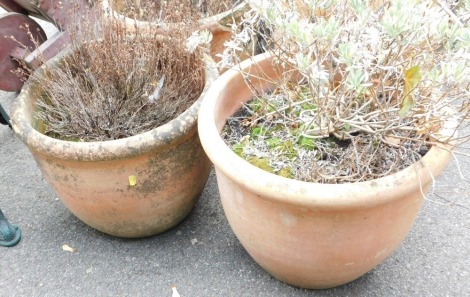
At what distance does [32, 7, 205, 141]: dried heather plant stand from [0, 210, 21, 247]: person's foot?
1.59 ft

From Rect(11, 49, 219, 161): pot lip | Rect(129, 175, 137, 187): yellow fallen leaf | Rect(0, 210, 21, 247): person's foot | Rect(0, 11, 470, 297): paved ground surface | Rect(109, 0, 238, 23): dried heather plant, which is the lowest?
Rect(0, 11, 470, 297): paved ground surface

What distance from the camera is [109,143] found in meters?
1.69

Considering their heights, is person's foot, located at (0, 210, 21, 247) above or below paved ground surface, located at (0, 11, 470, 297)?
above

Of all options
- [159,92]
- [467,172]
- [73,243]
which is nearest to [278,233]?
[159,92]

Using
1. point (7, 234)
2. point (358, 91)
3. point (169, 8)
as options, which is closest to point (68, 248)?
point (7, 234)

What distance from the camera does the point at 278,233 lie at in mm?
1565

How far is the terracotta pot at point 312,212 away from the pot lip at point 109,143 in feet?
0.42

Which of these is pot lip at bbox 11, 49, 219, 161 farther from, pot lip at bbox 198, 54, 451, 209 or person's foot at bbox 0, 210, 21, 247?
person's foot at bbox 0, 210, 21, 247

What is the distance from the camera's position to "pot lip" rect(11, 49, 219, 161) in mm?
1682

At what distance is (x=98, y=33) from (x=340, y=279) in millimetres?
1452

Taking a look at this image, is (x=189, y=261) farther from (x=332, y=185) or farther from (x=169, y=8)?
(x=169, y=8)

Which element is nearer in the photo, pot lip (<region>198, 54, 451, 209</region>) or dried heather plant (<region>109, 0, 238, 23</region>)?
pot lip (<region>198, 54, 451, 209</region>)

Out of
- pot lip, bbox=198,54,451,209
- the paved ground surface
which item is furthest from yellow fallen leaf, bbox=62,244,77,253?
pot lip, bbox=198,54,451,209

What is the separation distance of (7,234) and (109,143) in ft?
2.74
